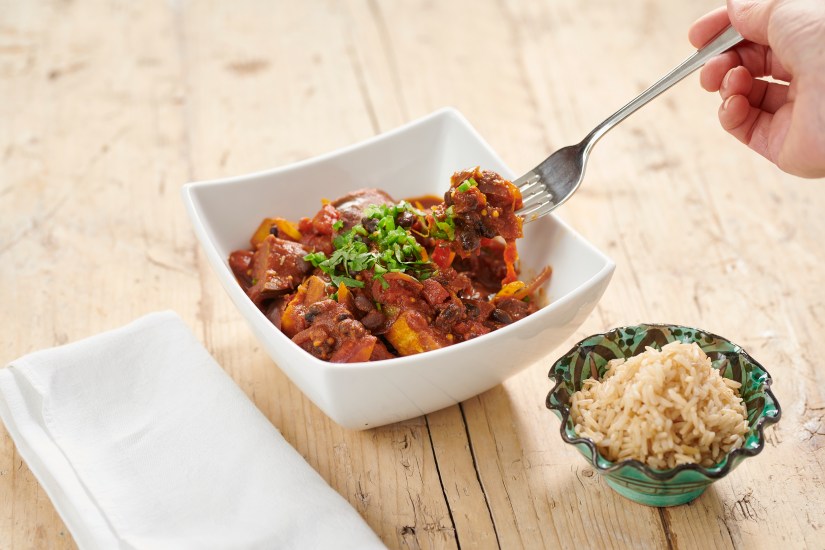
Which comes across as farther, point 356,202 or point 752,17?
point 356,202

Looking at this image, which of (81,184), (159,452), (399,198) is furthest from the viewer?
(81,184)

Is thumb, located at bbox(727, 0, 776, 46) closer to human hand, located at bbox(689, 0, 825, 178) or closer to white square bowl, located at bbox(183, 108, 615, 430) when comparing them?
human hand, located at bbox(689, 0, 825, 178)

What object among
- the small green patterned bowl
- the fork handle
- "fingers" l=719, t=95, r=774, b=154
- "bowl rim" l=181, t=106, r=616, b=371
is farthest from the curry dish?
"fingers" l=719, t=95, r=774, b=154

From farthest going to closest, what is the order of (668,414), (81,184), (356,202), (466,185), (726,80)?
(81,184) → (726,80) → (356,202) → (466,185) → (668,414)

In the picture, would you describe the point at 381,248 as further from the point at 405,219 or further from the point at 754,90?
the point at 754,90

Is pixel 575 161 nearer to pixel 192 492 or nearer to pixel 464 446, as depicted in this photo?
pixel 464 446

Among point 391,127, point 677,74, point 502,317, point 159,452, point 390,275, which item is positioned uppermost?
point 677,74

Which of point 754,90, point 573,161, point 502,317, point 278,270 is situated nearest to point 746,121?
point 754,90
